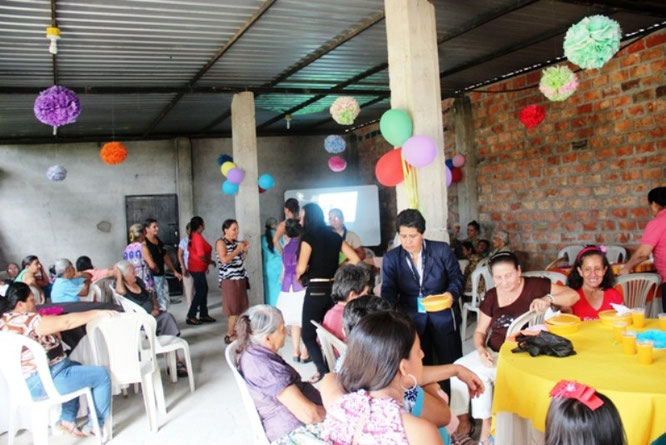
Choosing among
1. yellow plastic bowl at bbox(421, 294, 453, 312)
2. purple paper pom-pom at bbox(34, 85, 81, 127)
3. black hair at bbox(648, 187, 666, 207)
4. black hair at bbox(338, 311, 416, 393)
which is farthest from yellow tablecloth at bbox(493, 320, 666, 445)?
purple paper pom-pom at bbox(34, 85, 81, 127)

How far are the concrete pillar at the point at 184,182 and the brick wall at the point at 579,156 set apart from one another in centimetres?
573

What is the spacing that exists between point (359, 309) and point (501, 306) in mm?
1178

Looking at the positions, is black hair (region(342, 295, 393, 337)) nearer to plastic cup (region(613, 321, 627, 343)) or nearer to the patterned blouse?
plastic cup (region(613, 321, 627, 343))

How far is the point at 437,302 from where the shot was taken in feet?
10.4

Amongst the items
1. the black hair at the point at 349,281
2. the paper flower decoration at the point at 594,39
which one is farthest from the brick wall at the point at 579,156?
the black hair at the point at 349,281

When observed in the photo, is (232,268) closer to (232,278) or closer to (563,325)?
(232,278)

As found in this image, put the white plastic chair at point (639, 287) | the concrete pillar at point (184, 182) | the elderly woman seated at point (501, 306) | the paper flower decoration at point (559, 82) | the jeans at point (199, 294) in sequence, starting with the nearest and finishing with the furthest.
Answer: the elderly woman seated at point (501, 306) < the white plastic chair at point (639, 287) < the paper flower decoration at point (559, 82) < the jeans at point (199, 294) < the concrete pillar at point (184, 182)

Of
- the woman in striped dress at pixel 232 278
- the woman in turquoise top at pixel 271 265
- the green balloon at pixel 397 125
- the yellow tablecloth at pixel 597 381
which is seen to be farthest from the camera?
the woman in turquoise top at pixel 271 265

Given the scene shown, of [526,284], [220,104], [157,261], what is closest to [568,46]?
[526,284]

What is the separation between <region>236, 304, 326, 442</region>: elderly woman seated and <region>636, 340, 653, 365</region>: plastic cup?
1.39 meters

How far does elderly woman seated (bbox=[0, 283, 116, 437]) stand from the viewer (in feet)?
11.7

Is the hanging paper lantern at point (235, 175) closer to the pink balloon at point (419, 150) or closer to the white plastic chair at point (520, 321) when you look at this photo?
the pink balloon at point (419, 150)

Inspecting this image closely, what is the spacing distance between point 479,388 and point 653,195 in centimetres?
302

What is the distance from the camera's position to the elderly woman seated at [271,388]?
8.08 feet
